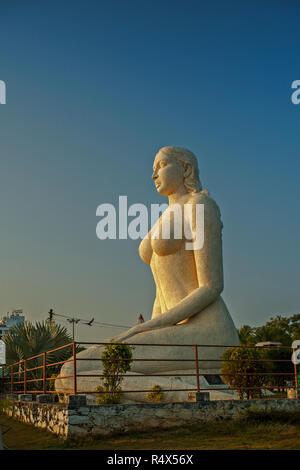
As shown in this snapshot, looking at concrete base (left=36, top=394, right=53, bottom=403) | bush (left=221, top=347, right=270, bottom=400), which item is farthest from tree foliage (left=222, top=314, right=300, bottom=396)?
concrete base (left=36, top=394, right=53, bottom=403)

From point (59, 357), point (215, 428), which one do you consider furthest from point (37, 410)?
point (59, 357)

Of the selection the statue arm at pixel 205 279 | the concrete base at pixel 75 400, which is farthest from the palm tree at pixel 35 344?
the concrete base at pixel 75 400

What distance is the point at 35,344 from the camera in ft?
56.6

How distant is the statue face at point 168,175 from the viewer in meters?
13.3

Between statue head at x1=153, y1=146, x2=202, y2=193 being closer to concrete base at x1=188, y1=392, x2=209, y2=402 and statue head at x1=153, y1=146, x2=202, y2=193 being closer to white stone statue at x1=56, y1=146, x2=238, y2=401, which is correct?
white stone statue at x1=56, y1=146, x2=238, y2=401

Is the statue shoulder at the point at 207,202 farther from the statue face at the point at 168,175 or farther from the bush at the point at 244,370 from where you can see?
the bush at the point at 244,370

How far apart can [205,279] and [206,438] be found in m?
5.22

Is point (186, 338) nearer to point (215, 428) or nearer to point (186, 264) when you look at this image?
point (186, 264)

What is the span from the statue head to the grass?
6400mm

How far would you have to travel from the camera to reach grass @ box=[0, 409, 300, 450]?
6.71 metres

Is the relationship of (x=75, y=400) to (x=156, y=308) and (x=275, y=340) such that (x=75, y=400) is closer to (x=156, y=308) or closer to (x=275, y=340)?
(x=156, y=308)
